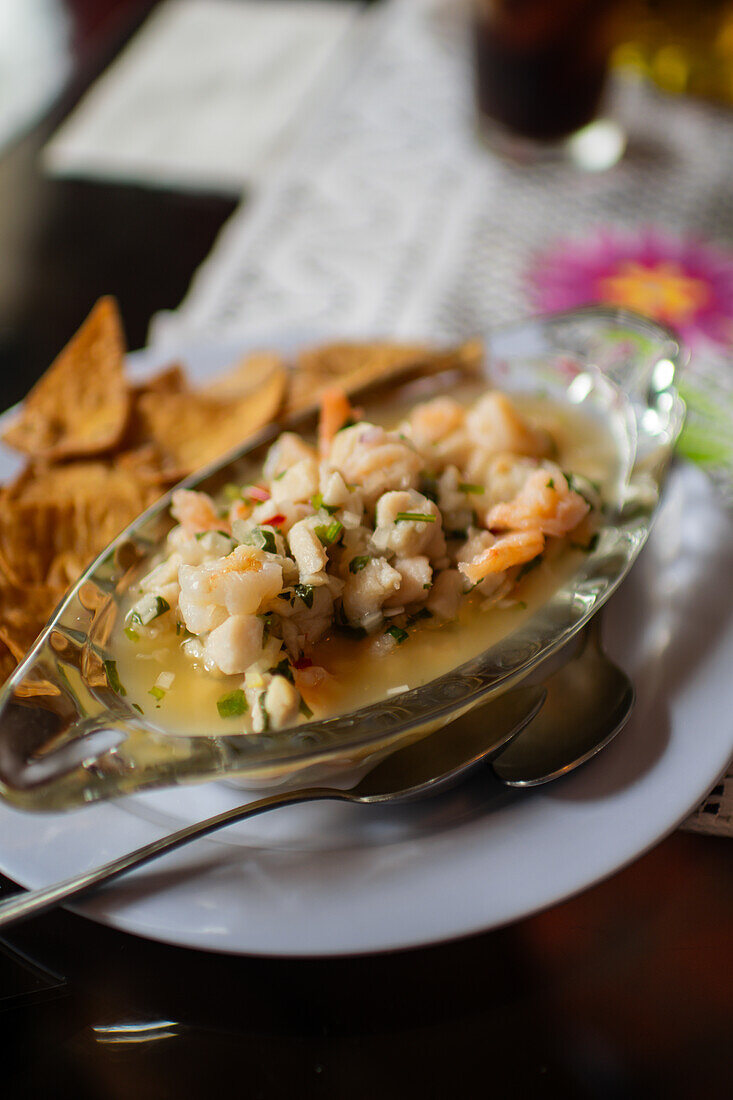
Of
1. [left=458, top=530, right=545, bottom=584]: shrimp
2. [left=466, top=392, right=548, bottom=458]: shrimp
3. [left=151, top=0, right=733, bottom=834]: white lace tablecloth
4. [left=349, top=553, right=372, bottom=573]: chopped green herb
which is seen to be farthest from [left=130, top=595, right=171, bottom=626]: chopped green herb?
[left=151, top=0, right=733, bottom=834]: white lace tablecloth

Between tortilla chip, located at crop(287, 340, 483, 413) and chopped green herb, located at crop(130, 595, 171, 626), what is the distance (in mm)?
480

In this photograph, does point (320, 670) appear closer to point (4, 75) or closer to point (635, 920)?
point (635, 920)

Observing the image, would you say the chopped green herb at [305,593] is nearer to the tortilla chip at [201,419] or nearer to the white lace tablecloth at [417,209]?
the tortilla chip at [201,419]

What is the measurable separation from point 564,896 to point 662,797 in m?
0.15

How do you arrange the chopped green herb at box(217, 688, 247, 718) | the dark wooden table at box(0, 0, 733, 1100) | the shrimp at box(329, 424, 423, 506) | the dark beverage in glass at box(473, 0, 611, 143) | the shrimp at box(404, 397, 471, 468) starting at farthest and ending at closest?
the dark beverage in glass at box(473, 0, 611, 143)
the shrimp at box(404, 397, 471, 468)
the shrimp at box(329, 424, 423, 506)
the chopped green herb at box(217, 688, 247, 718)
the dark wooden table at box(0, 0, 733, 1100)

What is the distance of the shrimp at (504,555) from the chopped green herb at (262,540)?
0.71 ft

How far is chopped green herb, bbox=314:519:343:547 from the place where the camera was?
1056 millimetres

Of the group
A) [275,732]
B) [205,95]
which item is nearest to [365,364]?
[275,732]

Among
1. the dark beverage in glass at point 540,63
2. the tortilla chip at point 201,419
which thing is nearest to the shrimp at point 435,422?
the tortilla chip at point 201,419

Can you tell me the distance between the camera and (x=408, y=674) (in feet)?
3.42

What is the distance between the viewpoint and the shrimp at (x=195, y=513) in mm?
1151

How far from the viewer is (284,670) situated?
1.00 metres

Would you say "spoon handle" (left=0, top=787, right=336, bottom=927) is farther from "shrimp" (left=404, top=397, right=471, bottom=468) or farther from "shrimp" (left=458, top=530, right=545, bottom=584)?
"shrimp" (left=404, top=397, right=471, bottom=468)

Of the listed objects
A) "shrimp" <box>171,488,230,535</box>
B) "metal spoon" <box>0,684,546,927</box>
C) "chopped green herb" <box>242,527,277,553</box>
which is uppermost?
"chopped green herb" <box>242,527,277,553</box>
